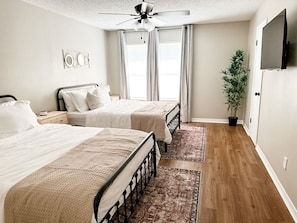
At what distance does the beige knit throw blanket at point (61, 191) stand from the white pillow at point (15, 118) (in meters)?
1.24

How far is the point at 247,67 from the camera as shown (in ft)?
17.0

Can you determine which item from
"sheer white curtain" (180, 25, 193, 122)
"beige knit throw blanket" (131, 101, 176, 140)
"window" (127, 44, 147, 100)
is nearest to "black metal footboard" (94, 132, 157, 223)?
"beige knit throw blanket" (131, 101, 176, 140)

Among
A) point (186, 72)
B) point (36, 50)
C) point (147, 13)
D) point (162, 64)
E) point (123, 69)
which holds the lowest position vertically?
point (186, 72)

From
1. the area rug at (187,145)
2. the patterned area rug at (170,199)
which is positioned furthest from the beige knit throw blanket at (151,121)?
the patterned area rug at (170,199)

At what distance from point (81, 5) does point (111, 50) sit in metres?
2.65

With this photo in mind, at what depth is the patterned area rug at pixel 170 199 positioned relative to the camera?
6.92ft

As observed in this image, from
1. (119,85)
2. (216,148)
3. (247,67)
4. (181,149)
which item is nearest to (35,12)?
(119,85)

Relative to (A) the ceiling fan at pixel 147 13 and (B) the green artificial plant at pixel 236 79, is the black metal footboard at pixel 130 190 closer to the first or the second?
(A) the ceiling fan at pixel 147 13

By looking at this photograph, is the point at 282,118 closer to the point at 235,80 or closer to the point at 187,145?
the point at 187,145

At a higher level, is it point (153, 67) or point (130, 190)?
point (153, 67)

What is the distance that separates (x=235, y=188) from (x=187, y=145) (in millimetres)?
1531

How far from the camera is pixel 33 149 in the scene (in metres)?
2.12

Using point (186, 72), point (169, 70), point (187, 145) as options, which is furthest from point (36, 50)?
point (186, 72)

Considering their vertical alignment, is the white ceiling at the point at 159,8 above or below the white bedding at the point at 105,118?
above
